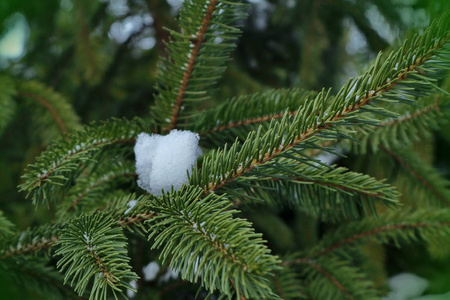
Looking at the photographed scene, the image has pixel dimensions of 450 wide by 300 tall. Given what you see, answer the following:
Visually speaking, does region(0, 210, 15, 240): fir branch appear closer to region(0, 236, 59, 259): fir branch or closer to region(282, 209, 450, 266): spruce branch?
region(0, 236, 59, 259): fir branch

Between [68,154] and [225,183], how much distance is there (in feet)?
0.82

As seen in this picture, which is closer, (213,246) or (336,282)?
(213,246)

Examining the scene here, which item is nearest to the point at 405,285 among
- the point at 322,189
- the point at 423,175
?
the point at 423,175

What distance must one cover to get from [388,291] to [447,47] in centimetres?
76

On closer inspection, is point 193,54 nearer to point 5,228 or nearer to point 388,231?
point 5,228

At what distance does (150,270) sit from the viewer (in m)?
0.97

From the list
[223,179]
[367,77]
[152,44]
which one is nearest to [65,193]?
[223,179]

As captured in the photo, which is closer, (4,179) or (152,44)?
(4,179)

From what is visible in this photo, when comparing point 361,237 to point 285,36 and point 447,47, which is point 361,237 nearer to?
point 447,47

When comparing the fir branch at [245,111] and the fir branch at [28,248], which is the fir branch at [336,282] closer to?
the fir branch at [245,111]

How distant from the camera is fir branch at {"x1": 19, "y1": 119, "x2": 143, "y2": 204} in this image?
0.56 meters

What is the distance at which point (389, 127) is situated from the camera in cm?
77

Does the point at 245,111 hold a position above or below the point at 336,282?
above

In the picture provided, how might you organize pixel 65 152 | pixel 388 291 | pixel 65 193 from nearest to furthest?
pixel 65 152
pixel 65 193
pixel 388 291
